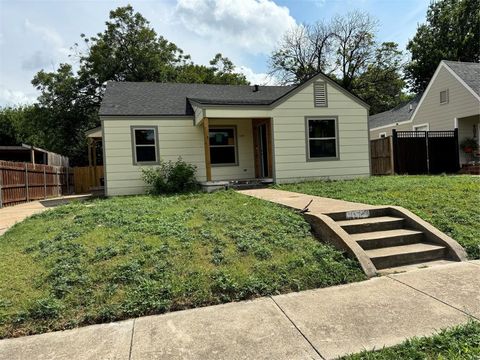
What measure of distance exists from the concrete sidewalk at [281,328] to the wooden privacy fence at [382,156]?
1255cm

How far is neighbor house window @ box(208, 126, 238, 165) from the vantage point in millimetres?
13445

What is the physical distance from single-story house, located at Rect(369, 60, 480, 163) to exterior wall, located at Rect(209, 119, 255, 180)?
10.3 meters

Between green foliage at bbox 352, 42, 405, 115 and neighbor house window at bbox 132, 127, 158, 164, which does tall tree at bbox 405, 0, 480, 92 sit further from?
neighbor house window at bbox 132, 127, 158, 164

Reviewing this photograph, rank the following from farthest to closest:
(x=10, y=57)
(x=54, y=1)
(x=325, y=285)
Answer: (x=10, y=57), (x=54, y=1), (x=325, y=285)

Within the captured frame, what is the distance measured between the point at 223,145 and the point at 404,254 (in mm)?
9676

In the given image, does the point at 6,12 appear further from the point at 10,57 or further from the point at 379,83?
the point at 379,83

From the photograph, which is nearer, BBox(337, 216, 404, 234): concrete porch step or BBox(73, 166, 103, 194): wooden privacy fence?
BBox(337, 216, 404, 234): concrete porch step

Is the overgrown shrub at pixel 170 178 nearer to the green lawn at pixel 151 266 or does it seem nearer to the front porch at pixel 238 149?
the front porch at pixel 238 149

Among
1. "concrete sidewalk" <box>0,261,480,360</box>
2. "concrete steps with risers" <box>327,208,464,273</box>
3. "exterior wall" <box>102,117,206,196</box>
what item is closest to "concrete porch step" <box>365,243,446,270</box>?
"concrete steps with risers" <box>327,208,464,273</box>

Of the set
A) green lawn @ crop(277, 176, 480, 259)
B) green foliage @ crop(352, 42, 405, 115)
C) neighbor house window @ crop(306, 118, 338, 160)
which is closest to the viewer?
green lawn @ crop(277, 176, 480, 259)

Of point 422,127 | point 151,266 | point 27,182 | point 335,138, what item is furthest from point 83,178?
point 422,127

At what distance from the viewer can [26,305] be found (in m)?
3.36

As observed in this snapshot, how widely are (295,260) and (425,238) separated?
228 centimetres

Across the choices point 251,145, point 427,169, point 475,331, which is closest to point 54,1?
point 251,145
